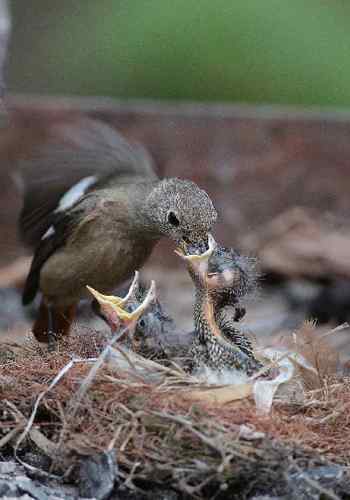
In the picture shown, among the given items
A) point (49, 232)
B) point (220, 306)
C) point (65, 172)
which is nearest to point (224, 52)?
point (65, 172)

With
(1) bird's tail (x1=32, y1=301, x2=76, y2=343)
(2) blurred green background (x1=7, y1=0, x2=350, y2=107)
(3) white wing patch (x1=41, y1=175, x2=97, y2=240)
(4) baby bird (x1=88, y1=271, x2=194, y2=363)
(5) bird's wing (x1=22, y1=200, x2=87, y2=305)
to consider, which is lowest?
(2) blurred green background (x1=7, y1=0, x2=350, y2=107)

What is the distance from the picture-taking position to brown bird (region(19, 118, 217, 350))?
18.9 feet

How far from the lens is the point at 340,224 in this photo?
858 cm

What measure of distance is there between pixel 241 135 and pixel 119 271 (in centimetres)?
312

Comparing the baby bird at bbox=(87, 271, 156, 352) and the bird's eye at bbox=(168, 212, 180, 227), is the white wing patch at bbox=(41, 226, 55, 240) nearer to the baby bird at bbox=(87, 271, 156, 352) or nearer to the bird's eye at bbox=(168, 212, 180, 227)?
the bird's eye at bbox=(168, 212, 180, 227)

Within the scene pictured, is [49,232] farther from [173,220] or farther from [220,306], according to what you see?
[220,306]

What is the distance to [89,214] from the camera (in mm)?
6113

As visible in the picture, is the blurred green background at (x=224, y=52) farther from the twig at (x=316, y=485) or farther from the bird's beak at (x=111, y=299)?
the twig at (x=316, y=485)

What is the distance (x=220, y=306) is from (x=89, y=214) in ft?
4.89

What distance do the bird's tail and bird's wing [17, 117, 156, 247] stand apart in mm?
442

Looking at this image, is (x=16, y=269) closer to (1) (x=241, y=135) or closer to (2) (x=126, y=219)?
(1) (x=241, y=135)

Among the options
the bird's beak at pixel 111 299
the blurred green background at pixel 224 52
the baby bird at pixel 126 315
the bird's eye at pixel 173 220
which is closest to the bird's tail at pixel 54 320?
the bird's eye at pixel 173 220

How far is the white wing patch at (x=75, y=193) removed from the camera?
6352 mm

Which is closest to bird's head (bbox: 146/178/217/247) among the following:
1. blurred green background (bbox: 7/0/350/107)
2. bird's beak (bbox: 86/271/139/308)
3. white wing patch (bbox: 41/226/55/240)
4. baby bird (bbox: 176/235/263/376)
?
baby bird (bbox: 176/235/263/376)
